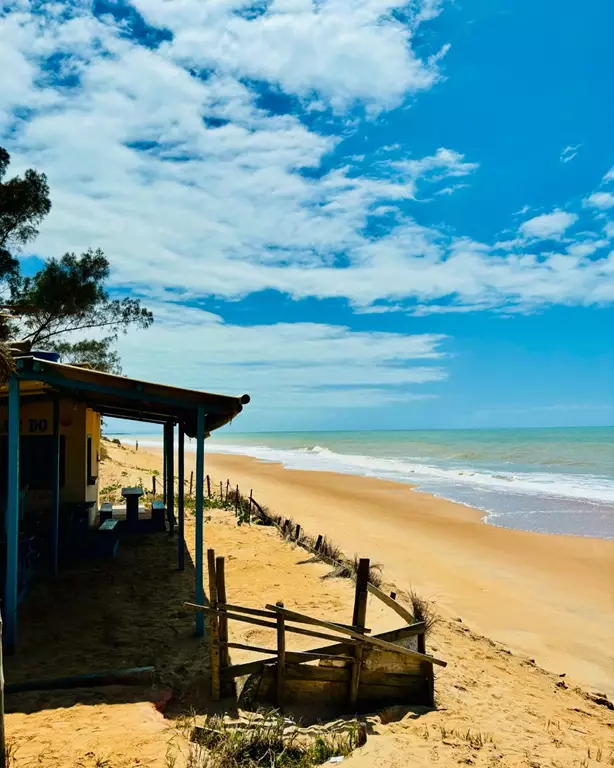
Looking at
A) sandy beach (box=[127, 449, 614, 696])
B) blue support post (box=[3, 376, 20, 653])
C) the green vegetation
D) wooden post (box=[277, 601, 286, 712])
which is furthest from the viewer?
sandy beach (box=[127, 449, 614, 696])

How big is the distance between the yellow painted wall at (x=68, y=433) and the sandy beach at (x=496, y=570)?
260 inches

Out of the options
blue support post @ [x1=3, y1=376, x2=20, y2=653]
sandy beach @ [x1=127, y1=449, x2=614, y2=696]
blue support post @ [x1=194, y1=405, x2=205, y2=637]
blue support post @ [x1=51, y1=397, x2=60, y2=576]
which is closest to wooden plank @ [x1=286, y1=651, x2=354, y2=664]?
blue support post @ [x1=194, y1=405, x2=205, y2=637]

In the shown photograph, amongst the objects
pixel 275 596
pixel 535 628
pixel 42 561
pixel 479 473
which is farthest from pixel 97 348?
pixel 479 473

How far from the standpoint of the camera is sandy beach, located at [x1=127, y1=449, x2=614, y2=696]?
30.1ft

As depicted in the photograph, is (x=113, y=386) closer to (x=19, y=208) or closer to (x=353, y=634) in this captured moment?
(x=353, y=634)

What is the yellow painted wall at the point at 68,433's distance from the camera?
10.3 m

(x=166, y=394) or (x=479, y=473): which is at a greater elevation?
(x=166, y=394)

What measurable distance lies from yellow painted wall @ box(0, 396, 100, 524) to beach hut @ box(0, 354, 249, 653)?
0.05 ft

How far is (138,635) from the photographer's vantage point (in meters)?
7.39

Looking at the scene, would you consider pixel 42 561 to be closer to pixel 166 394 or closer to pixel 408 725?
pixel 166 394

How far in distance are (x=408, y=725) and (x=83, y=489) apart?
24.8ft

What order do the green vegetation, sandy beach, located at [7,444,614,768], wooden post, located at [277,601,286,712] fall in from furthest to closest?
wooden post, located at [277,601,286,712], sandy beach, located at [7,444,614,768], the green vegetation

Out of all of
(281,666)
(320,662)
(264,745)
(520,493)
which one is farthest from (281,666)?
(520,493)

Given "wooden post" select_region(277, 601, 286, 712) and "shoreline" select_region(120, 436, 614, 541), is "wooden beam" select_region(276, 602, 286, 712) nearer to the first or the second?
"wooden post" select_region(277, 601, 286, 712)
